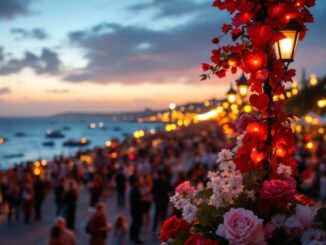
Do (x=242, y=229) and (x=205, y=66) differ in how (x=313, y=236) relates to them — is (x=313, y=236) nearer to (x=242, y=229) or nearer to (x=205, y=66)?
(x=242, y=229)

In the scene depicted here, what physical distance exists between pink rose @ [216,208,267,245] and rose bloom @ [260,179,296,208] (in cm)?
25

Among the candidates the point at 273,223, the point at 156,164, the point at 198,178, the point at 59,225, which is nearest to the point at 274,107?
the point at 273,223

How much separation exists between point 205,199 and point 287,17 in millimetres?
1330

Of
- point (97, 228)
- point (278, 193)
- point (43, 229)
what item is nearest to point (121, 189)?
point (43, 229)

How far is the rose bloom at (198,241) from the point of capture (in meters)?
2.58

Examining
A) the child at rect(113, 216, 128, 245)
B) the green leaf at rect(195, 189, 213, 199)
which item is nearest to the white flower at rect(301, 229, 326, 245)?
the green leaf at rect(195, 189, 213, 199)

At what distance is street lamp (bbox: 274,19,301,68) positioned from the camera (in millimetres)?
3256

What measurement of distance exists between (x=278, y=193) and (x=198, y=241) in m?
0.55

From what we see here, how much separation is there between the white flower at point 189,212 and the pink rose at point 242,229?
41 centimetres

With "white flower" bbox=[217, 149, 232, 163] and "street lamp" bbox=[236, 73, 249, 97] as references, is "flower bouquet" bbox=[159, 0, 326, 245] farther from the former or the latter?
"street lamp" bbox=[236, 73, 249, 97]

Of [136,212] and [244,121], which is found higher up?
[244,121]

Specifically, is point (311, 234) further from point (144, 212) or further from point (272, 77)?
point (144, 212)

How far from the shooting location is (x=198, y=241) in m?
2.59

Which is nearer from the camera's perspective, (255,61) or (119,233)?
(255,61)
